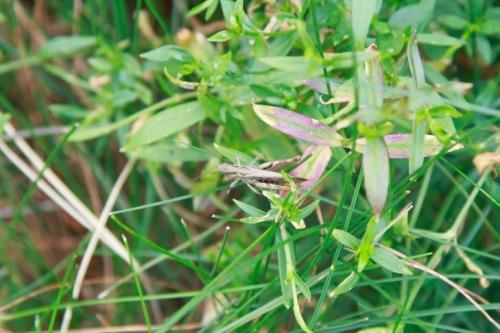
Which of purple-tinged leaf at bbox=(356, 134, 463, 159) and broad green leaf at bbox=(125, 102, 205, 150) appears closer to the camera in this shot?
purple-tinged leaf at bbox=(356, 134, 463, 159)

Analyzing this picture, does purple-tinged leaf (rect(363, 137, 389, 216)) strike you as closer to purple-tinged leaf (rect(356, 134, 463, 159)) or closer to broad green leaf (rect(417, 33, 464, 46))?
purple-tinged leaf (rect(356, 134, 463, 159))

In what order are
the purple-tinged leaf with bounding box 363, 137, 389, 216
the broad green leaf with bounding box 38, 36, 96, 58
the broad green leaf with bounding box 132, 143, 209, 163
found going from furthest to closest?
the broad green leaf with bounding box 38, 36, 96, 58, the broad green leaf with bounding box 132, 143, 209, 163, the purple-tinged leaf with bounding box 363, 137, 389, 216

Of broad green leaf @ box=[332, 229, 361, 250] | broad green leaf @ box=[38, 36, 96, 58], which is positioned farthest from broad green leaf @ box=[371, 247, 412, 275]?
broad green leaf @ box=[38, 36, 96, 58]

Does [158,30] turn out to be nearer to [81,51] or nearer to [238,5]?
[81,51]

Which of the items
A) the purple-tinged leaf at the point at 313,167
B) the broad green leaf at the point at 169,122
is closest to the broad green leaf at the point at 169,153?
the broad green leaf at the point at 169,122

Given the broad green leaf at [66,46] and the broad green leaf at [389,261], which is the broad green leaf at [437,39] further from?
the broad green leaf at [66,46]

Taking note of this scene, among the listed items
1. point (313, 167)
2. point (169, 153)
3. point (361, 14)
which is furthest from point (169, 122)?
point (361, 14)
